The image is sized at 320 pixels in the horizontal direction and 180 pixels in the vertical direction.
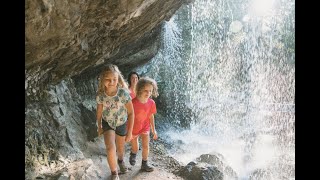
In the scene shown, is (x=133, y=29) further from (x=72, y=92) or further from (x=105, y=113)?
(x=105, y=113)

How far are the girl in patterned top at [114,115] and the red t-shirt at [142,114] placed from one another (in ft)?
0.19

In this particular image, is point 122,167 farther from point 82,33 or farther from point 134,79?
point 82,33

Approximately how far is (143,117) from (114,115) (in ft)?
0.91

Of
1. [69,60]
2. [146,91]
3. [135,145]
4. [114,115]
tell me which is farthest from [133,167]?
[69,60]

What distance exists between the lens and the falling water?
13.1 ft

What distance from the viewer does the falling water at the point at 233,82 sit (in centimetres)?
398

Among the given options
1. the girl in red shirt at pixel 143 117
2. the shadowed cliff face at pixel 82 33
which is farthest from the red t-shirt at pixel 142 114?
the shadowed cliff face at pixel 82 33

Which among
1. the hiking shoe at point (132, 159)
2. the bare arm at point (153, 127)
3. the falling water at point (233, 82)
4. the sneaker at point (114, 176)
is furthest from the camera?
the falling water at point (233, 82)

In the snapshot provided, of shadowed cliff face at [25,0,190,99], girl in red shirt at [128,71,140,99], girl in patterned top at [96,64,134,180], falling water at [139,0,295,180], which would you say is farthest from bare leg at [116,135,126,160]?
shadowed cliff face at [25,0,190,99]

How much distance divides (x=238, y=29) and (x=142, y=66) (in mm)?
1776

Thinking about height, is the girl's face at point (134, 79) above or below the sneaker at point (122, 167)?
above

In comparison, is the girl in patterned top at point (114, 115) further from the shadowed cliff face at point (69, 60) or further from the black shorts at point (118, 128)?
the shadowed cliff face at point (69, 60)

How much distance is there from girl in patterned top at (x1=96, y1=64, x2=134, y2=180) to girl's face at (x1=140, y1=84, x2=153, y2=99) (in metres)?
0.17

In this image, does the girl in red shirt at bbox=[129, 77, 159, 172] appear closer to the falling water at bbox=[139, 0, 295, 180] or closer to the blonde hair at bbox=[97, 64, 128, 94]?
the blonde hair at bbox=[97, 64, 128, 94]
